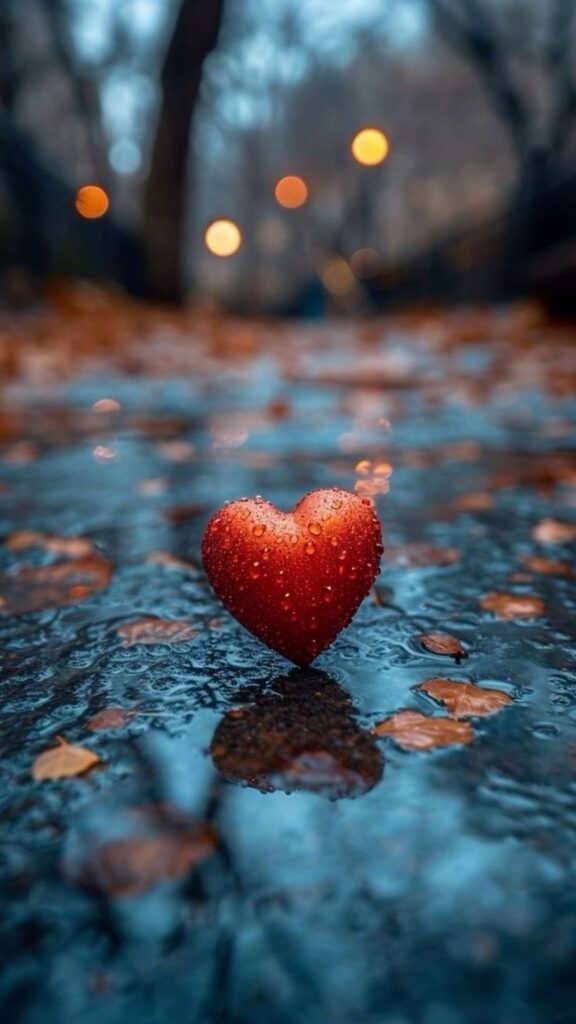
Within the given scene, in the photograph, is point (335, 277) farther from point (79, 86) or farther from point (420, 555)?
point (420, 555)

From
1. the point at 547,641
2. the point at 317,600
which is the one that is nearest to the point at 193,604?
the point at 317,600

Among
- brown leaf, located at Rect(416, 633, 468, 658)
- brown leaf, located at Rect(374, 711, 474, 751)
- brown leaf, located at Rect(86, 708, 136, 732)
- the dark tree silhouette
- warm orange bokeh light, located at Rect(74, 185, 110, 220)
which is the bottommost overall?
brown leaf, located at Rect(86, 708, 136, 732)

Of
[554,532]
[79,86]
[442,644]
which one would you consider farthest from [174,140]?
[442,644]

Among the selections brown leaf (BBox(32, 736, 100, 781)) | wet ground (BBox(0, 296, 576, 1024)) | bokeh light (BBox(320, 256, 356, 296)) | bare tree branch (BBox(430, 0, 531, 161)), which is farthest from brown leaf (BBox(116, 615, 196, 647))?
bokeh light (BBox(320, 256, 356, 296))

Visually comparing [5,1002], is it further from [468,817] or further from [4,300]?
[4,300]

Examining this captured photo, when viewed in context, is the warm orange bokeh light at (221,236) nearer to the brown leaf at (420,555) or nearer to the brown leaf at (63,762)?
the brown leaf at (420,555)

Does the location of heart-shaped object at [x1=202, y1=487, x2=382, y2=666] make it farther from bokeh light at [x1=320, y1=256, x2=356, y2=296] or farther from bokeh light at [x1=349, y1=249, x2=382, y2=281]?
bokeh light at [x1=320, y1=256, x2=356, y2=296]

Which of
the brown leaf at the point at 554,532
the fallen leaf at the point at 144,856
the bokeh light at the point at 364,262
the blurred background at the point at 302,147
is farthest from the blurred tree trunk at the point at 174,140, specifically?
the bokeh light at the point at 364,262
